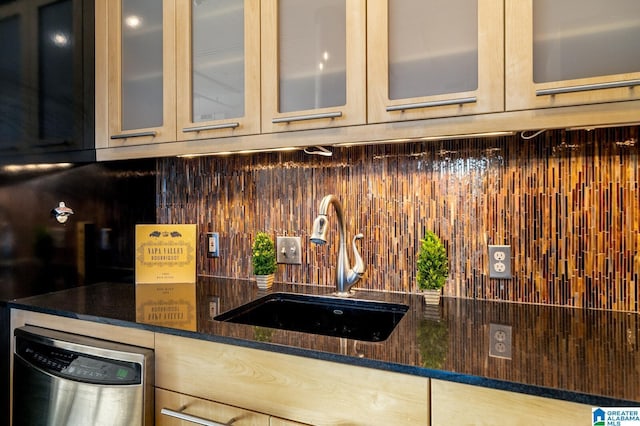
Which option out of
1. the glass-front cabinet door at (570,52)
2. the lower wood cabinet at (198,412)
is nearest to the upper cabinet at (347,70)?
the glass-front cabinet door at (570,52)

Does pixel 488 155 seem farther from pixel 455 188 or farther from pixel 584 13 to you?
pixel 584 13

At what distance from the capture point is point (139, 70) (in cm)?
145

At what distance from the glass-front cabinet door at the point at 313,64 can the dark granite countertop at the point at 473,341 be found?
0.61 meters

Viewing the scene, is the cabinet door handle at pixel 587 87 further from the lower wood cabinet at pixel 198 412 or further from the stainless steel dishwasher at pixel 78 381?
the stainless steel dishwasher at pixel 78 381

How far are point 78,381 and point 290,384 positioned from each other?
0.66 m

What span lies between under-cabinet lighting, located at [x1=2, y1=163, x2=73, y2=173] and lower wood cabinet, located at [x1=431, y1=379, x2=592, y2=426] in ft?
4.70

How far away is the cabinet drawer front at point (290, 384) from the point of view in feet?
2.60

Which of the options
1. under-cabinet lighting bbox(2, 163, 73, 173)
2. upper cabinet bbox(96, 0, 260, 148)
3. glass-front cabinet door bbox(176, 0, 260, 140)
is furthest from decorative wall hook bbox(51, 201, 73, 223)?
glass-front cabinet door bbox(176, 0, 260, 140)

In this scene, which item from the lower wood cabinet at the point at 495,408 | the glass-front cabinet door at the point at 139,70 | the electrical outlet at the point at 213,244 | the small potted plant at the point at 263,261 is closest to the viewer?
the lower wood cabinet at the point at 495,408

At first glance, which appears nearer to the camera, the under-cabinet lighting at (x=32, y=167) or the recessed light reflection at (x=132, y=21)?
the under-cabinet lighting at (x=32, y=167)

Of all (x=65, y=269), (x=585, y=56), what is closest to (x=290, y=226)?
(x=65, y=269)

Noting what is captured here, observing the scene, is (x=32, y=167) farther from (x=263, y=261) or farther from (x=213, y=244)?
(x=263, y=261)

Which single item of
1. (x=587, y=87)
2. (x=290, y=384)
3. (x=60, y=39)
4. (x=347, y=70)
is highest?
(x=60, y=39)

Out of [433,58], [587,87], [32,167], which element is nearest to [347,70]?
[433,58]
